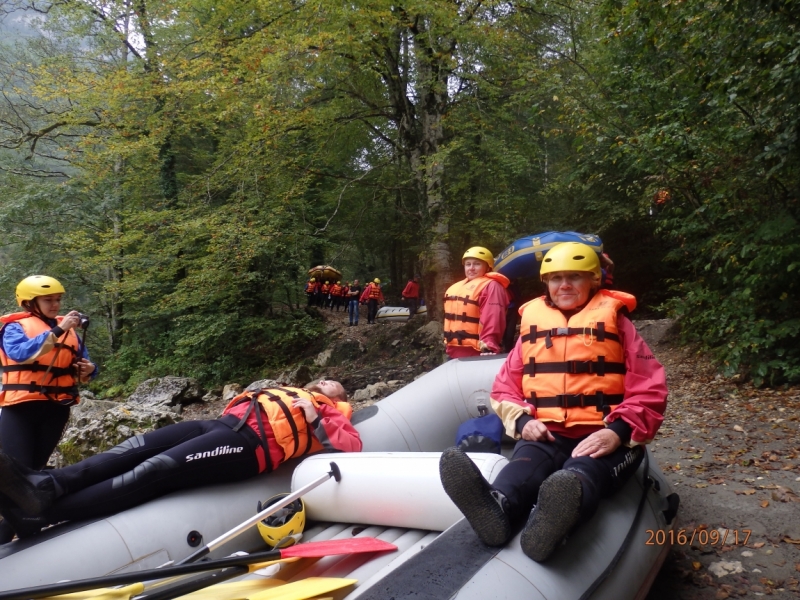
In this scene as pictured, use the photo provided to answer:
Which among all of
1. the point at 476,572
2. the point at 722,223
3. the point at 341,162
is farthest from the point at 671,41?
the point at 341,162

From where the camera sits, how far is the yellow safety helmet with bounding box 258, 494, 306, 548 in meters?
2.72

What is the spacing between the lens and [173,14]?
10.3 m

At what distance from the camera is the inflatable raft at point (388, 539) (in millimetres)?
1908

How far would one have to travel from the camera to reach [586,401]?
2477mm

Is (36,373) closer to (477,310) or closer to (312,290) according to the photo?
(477,310)

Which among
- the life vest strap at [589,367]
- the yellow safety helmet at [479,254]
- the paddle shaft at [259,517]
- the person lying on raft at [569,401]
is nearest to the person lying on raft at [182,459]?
the paddle shaft at [259,517]

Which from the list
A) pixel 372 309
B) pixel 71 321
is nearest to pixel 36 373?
pixel 71 321

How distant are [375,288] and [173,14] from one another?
31.4 ft

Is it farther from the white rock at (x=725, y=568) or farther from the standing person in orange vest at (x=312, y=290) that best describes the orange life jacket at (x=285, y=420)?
the standing person in orange vest at (x=312, y=290)

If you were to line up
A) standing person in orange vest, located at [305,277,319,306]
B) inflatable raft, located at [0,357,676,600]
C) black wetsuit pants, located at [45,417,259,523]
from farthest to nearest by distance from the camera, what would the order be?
standing person in orange vest, located at [305,277,319,306]
black wetsuit pants, located at [45,417,259,523]
inflatable raft, located at [0,357,676,600]

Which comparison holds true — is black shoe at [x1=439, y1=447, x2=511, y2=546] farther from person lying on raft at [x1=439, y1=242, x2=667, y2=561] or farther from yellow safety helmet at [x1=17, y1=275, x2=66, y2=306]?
yellow safety helmet at [x1=17, y1=275, x2=66, y2=306]

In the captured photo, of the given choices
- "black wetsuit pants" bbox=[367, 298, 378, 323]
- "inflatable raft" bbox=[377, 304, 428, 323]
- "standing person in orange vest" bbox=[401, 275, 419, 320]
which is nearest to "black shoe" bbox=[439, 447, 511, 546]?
"inflatable raft" bbox=[377, 304, 428, 323]

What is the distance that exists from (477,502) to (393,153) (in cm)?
1093

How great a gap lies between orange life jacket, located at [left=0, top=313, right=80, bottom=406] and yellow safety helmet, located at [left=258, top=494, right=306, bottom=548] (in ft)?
5.86
